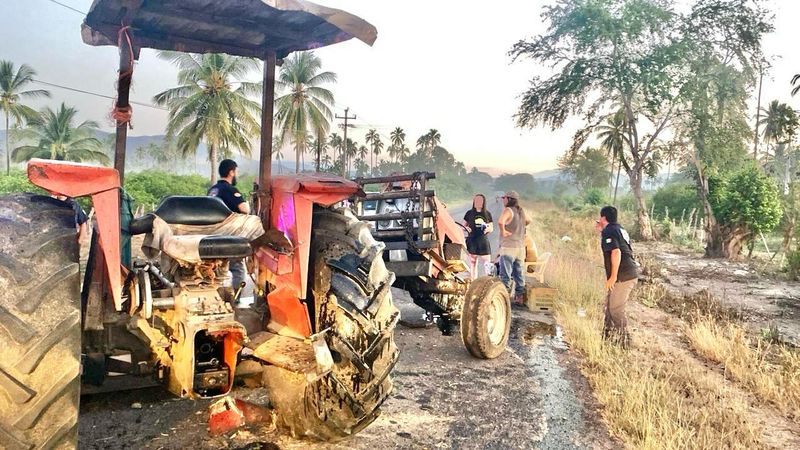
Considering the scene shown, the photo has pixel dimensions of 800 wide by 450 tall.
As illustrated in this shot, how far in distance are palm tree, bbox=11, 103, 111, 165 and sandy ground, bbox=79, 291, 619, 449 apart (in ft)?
154

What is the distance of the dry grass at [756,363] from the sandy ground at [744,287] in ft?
4.46

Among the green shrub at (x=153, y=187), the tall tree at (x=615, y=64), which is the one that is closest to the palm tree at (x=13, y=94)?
the green shrub at (x=153, y=187)

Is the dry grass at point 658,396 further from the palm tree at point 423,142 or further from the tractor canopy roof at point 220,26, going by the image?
the palm tree at point 423,142

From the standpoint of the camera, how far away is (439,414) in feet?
14.2

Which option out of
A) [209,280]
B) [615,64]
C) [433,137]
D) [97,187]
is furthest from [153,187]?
[433,137]

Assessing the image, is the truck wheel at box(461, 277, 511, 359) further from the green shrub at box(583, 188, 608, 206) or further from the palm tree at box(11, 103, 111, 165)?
the palm tree at box(11, 103, 111, 165)

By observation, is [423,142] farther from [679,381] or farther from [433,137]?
[679,381]

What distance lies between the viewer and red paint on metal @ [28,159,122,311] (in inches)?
82.2

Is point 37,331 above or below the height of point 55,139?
below

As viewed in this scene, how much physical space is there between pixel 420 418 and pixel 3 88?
54.0m

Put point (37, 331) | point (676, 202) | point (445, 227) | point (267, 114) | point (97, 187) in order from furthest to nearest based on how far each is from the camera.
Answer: point (676, 202)
point (445, 227)
point (267, 114)
point (97, 187)
point (37, 331)

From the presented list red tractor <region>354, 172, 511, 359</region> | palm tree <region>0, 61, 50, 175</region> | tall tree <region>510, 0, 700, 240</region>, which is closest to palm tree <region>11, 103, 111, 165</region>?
palm tree <region>0, 61, 50, 175</region>

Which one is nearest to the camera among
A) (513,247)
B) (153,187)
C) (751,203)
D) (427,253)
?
(427,253)

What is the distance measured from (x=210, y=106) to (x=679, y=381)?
1239 inches
